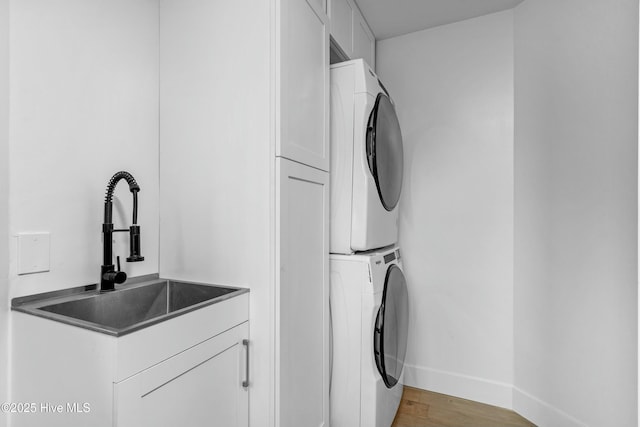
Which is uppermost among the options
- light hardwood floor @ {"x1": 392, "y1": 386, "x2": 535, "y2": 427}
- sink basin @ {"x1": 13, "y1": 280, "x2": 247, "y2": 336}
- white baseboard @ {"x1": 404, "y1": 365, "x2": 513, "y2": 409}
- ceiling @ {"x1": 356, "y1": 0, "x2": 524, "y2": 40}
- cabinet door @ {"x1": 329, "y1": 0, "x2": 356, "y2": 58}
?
ceiling @ {"x1": 356, "y1": 0, "x2": 524, "y2": 40}

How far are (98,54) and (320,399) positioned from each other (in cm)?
172

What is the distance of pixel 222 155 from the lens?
1.38 meters

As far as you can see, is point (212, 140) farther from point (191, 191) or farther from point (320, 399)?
point (320, 399)

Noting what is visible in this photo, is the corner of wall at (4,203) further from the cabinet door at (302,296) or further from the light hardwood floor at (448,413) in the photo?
the light hardwood floor at (448,413)

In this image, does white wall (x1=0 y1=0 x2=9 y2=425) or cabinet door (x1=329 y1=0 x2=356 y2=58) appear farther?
cabinet door (x1=329 y1=0 x2=356 y2=58)

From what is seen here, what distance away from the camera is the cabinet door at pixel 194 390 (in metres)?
0.88

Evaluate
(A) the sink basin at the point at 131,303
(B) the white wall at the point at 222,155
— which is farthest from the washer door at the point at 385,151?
(A) the sink basin at the point at 131,303

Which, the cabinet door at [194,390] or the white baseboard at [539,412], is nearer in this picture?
the cabinet door at [194,390]

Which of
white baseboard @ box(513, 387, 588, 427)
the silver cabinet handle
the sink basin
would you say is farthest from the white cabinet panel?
white baseboard @ box(513, 387, 588, 427)

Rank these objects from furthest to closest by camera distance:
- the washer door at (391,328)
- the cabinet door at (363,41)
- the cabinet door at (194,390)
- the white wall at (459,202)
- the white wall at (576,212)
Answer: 1. the white wall at (459,202)
2. the cabinet door at (363,41)
3. the washer door at (391,328)
4. the white wall at (576,212)
5. the cabinet door at (194,390)

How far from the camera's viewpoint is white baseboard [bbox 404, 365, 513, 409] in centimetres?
223

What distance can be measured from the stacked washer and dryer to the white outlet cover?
1.16 metres

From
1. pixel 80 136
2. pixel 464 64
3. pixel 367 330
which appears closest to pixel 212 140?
pixel 80 136

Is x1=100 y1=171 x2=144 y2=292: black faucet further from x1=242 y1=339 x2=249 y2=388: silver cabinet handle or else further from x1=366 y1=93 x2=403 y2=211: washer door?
x1=366 y1=93 x2=403 y2=211: washer door
